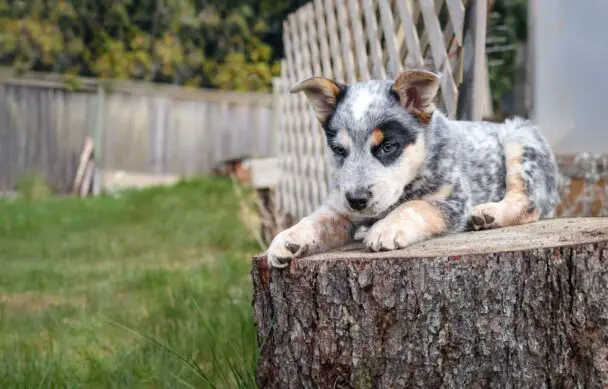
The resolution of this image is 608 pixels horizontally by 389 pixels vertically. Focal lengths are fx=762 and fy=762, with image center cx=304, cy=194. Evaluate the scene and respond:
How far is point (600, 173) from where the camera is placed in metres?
5.66

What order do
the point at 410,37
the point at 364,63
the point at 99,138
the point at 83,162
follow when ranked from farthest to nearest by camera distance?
the point at 99,138, the point at 83,162, the point at 364,63, the point at 410,37

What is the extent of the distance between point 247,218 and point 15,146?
5725mm

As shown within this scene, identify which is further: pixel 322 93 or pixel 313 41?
pixel 313 41

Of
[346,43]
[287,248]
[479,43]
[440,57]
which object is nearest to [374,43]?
[346,43]

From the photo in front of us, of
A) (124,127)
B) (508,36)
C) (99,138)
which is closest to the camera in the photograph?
(99,138)

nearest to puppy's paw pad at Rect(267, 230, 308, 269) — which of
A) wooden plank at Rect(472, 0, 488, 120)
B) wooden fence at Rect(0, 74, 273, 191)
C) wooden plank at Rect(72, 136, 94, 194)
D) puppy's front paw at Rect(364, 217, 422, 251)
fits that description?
puppy's front paw at Rect(364, 217, 422, 251)

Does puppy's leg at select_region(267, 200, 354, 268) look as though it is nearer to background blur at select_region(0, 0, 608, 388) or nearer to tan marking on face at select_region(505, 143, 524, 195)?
background blur at select_region(0, 0, 608, 388)

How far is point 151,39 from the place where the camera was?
13430 mm

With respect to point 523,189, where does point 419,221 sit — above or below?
below

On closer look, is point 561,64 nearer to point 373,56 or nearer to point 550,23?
point 550,23

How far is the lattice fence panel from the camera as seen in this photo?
3.86 meters

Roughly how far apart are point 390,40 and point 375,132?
5.57 feet

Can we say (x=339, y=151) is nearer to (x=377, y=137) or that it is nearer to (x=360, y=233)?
(x=377, y=137)

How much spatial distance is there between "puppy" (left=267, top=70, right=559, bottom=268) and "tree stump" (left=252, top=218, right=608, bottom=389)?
209 millimetres
